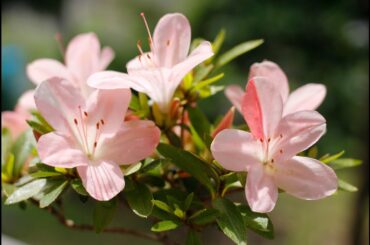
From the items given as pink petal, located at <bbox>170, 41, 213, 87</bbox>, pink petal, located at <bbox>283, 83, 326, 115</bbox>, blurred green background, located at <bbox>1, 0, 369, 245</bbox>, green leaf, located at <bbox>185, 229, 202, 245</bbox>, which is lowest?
blurred green background, located at <bbox>1, 0, 369, 245</bbox>

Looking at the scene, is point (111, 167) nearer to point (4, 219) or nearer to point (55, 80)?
point (55, 80)

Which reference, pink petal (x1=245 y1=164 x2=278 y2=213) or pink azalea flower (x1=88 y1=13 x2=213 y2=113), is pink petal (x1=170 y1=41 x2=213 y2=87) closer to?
pink azalea flower (x1=88 y1=13 x2=213 y2=113)

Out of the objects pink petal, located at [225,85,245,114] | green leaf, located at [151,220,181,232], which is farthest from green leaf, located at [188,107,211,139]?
green leaf, located at [151,220,181,232]

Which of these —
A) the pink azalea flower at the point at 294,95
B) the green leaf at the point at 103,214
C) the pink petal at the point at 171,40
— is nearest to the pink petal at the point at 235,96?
the pink azalea flower at the point at 294,95

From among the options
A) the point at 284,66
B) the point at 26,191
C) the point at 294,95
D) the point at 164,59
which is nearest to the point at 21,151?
the point at 26,191

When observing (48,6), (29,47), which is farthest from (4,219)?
(48,6)

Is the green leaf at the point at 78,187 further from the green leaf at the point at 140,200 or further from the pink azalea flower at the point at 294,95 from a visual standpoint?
the pink azalea flower at the point at 294,95
